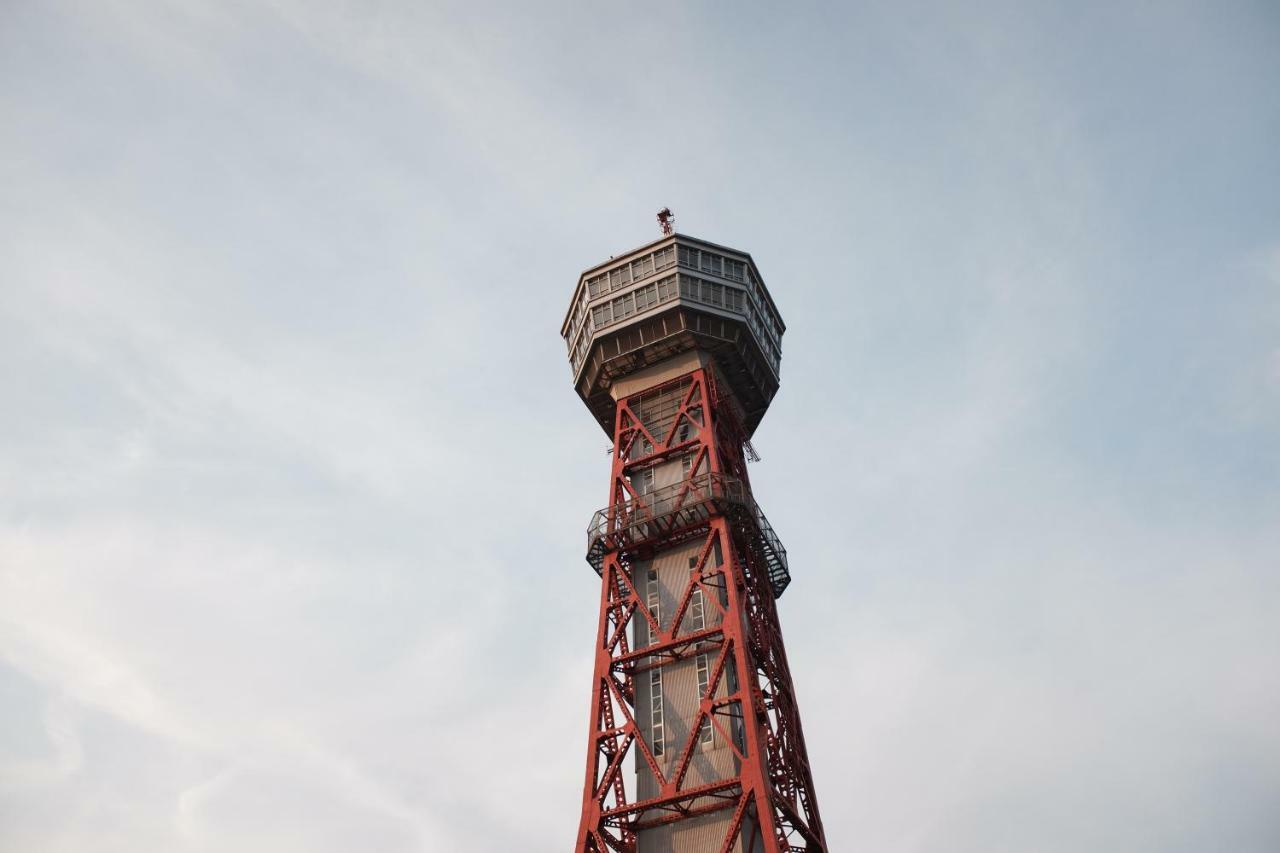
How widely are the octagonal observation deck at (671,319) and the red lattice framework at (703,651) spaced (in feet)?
8.04

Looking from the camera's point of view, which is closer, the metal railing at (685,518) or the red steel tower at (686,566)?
the red steel tower at (686,566)

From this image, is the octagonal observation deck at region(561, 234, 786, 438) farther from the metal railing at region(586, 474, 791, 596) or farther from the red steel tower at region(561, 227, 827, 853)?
the metal railing at region(586, 474, 791, 596)

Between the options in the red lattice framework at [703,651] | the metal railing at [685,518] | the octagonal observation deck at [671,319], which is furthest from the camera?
the octagonal observation deck at [671,319]

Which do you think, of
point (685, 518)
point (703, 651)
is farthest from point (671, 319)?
point (703, 651)

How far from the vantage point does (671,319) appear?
202 ft

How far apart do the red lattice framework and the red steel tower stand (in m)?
0.09

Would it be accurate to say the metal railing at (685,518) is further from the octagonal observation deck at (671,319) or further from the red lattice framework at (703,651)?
the octagonal observation deck at (671,319)

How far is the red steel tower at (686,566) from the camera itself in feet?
152

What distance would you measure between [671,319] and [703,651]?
65.9ft

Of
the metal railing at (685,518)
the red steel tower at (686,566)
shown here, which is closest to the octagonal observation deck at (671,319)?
the red steel tower at (686,566)

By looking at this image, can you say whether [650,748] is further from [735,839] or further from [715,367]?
[715,367]

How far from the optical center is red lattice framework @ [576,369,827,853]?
46.0 m

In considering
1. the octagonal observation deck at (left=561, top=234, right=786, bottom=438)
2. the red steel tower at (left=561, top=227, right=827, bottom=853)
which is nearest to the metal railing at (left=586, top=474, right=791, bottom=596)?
the red steel tower at (left=561, top=227, right=827, bottom=853)

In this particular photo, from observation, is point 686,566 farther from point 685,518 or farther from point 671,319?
point 671,319
